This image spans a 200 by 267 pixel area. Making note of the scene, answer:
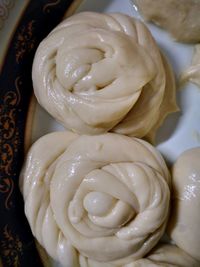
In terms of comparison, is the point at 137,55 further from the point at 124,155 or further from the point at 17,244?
the point at 17,244

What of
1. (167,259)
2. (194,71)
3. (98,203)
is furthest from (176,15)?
(167,259)

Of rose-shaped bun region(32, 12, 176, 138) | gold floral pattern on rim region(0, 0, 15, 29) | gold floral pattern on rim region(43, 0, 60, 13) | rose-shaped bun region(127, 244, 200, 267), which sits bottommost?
rose-shaped bun region(127, 244, 200, 267)

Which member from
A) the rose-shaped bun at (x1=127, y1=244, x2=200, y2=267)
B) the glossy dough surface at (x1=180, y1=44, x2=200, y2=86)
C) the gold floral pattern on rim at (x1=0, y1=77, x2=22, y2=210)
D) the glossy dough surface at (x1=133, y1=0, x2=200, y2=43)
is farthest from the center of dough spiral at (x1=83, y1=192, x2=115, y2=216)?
the glossy dough surface at (x1=133, y1=0, x2=200, y2=43)

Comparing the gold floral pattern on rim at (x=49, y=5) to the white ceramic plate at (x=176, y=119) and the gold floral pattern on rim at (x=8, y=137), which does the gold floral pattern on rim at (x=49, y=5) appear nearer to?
the white ceramic plate at (x=176, y=119)

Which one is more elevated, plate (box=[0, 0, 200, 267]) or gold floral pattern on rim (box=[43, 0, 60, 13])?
gold floral pattern on rim (box=[43, 0, 60, 13])

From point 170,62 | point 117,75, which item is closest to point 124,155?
point 117,75

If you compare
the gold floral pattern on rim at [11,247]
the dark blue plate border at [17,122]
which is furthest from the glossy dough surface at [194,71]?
the gold floral pattern on rim at [11,247]

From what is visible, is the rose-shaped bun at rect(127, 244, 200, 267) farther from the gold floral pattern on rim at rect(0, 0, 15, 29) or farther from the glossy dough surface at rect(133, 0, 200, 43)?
the gold floral pattern on rim at rect(0, 0, 15, 29)
